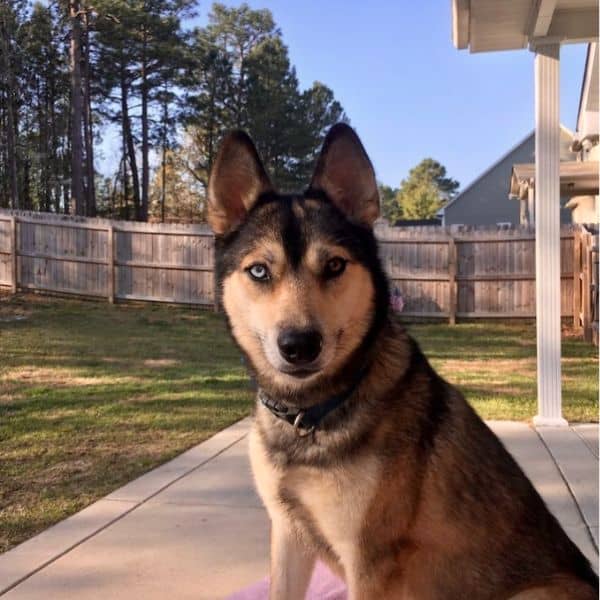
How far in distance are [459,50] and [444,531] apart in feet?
16.1

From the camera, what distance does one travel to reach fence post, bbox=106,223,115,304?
15.4 metres

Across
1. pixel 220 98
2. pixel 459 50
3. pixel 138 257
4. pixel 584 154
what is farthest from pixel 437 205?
pixel 459 50

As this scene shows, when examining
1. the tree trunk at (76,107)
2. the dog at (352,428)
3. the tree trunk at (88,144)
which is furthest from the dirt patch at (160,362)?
the tree trunk at (88,144)

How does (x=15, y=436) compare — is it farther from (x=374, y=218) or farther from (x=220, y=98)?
(x=220, y=98)

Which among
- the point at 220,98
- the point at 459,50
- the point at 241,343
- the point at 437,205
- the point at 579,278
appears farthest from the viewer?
the point at 437,205

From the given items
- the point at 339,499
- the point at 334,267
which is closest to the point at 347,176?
the point at 334,267

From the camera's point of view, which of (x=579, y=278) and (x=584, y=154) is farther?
(x=584, y=154)

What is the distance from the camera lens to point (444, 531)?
2059mm

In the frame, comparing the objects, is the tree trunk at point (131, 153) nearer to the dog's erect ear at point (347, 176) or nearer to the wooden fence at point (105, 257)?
the wooden fence at point (105, 257)

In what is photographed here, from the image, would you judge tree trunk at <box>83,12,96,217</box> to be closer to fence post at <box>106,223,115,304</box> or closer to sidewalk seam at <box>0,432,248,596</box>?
fence post at <box>106,223,115,304</box>

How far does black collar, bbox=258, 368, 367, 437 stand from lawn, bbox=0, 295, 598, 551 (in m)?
1.93

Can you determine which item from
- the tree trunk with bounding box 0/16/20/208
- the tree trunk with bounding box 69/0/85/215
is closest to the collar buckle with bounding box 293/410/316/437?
the tree trunk with bounding box 0/16/20/208

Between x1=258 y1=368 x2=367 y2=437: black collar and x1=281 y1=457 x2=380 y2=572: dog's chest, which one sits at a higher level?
x1=258 y1=368 x2=367 y2=437: black collar

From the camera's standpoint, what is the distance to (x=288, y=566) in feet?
7.87
